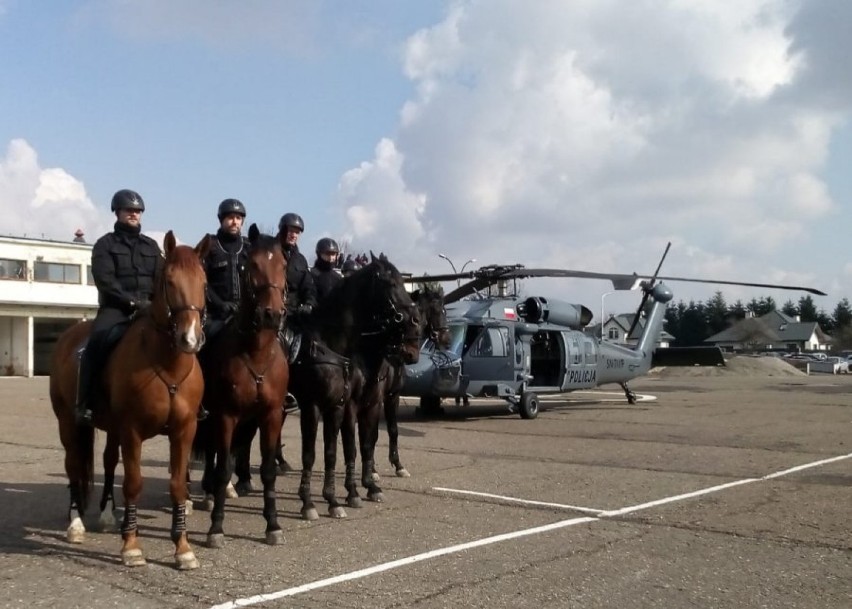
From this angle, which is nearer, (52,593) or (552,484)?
(52,593)

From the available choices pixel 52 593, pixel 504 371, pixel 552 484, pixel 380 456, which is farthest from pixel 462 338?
pixel 52 593

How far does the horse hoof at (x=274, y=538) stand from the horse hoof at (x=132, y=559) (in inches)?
39.8

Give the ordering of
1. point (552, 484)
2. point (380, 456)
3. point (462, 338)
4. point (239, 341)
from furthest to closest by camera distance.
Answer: point (462, 338) < point (380, 456) < point (552, 484) < point (239, 341)

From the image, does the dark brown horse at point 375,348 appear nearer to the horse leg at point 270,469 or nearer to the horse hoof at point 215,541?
the horse leg at point 270,469

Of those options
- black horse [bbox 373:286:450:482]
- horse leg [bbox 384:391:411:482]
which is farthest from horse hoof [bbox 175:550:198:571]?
horse leg [bbox 384:391:411:482]

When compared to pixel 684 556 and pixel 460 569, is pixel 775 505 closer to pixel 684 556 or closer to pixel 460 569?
pixel 684 556

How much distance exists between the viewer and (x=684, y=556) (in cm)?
605

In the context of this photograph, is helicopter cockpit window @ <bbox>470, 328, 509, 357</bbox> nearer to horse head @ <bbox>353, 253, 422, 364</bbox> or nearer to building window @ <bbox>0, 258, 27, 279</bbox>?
horse head @ <bbox>353, 253, 422, 364</bbox>

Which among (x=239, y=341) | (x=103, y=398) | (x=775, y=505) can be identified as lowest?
(x=775, y=505)

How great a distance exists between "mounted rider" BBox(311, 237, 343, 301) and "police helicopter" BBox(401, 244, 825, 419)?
6.89 m

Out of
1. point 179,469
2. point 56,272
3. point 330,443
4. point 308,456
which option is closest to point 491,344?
point 330,443

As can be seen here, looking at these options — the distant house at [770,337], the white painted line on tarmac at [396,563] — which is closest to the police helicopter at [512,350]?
the white painted line on tarmac at [396,563]

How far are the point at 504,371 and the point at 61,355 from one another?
40.5 feet

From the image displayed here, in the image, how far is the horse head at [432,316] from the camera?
12219 mm
